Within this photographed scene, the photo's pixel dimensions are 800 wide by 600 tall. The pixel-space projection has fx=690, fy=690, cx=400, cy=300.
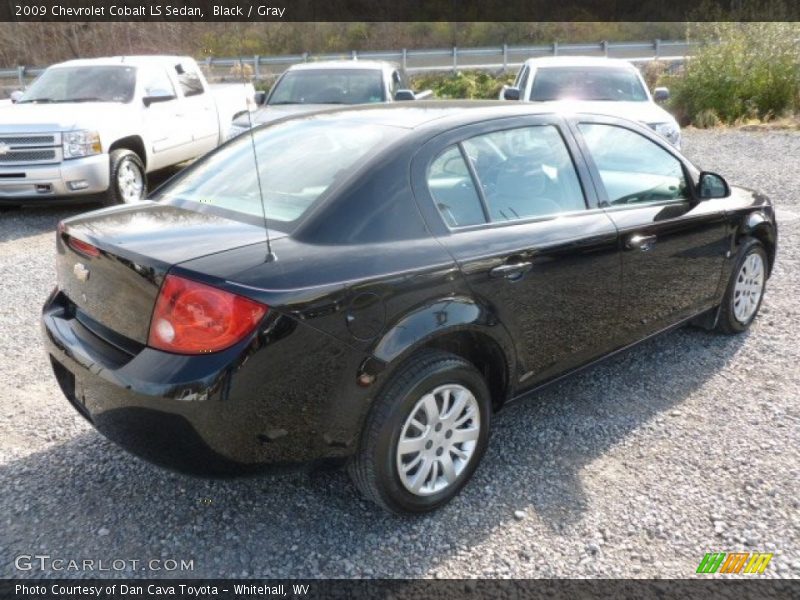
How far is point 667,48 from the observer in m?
26.5

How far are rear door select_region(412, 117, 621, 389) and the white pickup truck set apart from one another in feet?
17.8

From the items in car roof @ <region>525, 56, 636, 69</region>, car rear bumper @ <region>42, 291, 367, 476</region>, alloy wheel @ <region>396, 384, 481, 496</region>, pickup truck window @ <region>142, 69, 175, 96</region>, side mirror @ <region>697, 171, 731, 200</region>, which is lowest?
alloy wheel @ <region>396, 384, 481, 496</region>

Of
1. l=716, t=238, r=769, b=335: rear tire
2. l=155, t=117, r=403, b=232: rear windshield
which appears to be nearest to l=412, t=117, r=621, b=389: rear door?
l=155, t=117, r=403, b=232: rear windshield

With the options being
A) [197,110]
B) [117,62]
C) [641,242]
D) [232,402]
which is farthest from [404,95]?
[232,402]

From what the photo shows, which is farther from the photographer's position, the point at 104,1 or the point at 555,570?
the point at 104,1

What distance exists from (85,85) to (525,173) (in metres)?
7.77

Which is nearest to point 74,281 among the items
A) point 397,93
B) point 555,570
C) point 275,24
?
point 555,570

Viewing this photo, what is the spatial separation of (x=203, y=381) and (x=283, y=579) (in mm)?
829

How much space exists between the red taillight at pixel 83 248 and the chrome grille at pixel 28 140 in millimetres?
5563

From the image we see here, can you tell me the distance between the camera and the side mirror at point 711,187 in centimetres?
411

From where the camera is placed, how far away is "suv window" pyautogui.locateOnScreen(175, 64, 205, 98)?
10176 millimetres

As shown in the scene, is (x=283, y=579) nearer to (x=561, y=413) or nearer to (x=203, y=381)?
(x=203, y=381)

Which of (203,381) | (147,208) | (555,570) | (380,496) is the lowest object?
(555,570)

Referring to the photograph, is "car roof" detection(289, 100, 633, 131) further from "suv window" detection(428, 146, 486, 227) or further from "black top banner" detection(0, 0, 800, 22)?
"black top banner" detection(0, 0, 800, 22)
